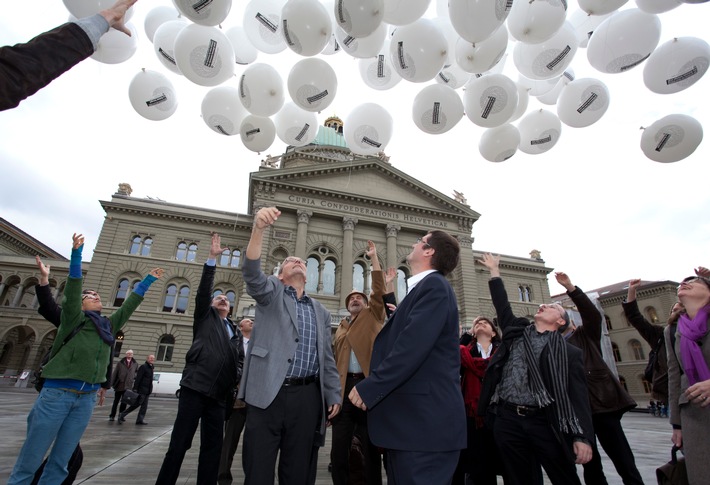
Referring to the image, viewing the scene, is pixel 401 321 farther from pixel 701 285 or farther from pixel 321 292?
pixel 321 292

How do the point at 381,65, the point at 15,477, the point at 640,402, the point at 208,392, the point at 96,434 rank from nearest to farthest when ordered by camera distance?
the point at 15,477 → the point at 208,392 → the point at 381,65 → the point at 96,434 → the point at 640,402

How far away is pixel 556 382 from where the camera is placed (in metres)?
2.95

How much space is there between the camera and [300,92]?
5.35m

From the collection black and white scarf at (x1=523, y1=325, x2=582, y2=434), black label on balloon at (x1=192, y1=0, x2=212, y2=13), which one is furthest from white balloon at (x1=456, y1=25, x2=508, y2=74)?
black and white scarf at (x1=523, y1=325, x2=582, y2=434)

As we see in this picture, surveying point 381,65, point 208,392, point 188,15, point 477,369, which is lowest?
point 208,392

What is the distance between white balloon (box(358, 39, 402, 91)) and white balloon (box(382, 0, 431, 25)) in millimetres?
1209

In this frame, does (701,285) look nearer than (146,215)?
Yes

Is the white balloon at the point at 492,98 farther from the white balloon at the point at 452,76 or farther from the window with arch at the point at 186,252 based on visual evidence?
the window with arch at the point at 186,252

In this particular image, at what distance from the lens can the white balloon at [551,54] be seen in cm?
494

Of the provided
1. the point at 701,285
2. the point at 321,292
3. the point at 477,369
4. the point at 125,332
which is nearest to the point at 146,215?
the point at 125,332

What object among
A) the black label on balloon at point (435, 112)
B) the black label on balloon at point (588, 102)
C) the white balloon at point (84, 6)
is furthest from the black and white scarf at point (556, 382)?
the white balloon at point (84, 6)

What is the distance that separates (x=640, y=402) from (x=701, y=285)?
143ft

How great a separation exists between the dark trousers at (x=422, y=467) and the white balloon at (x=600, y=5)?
5.21 metres

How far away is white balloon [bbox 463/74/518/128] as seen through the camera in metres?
5.12
